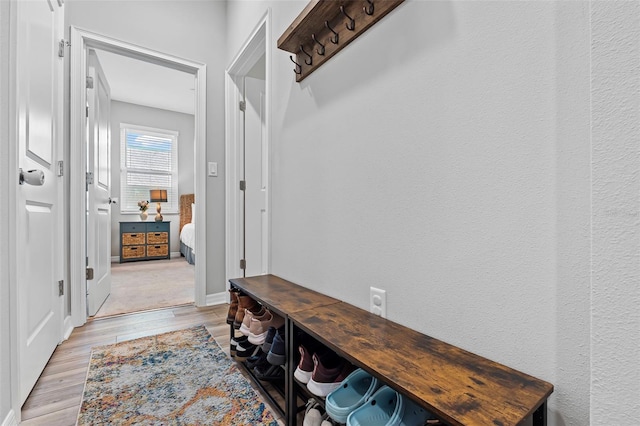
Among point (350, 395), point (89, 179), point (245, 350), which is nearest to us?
point (350, 395)

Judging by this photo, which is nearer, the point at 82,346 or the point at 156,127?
the point at 82,346

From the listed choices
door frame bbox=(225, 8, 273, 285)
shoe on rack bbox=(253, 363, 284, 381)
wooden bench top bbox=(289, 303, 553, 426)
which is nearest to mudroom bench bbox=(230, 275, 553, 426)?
wooden bench top bbox=(289, 303, 553, 426)

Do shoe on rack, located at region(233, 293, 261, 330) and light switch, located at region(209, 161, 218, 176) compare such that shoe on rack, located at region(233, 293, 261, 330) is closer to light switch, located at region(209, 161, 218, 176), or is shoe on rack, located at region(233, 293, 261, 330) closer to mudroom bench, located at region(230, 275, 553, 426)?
mudroom bench, located at region(230, 275, 553, 426)

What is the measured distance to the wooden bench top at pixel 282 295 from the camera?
121 cm

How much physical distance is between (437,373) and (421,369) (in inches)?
1.4

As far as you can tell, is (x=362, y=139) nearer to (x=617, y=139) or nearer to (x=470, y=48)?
(x=470, y=48)

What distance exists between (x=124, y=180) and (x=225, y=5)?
3.61 m

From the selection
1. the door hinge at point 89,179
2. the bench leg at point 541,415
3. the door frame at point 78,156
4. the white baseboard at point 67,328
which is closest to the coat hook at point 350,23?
the bench leg at point 541,415

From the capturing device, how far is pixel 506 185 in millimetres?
745

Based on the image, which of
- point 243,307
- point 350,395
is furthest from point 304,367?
point 243,307

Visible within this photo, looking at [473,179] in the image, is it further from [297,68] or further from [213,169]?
[213,169]

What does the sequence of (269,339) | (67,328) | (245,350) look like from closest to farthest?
(269,339) < (245,350) < (67,328)

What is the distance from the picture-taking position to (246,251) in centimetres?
264

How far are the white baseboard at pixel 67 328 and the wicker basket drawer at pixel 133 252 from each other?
2925 millimetres
